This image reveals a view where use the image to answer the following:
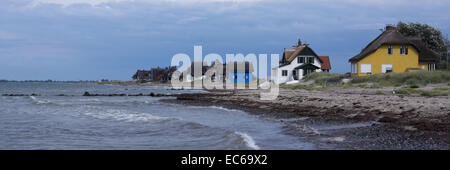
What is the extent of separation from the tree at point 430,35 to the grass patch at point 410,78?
30061 millimetres

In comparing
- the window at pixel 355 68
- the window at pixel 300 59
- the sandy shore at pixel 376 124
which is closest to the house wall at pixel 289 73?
the window at pixel 300 59

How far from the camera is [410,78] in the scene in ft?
114

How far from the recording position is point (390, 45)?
51.8 m

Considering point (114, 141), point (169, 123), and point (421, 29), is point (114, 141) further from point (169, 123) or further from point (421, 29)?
point (421, 29)

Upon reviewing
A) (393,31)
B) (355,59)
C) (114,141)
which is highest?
(393,31)

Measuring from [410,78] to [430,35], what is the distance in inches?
1432

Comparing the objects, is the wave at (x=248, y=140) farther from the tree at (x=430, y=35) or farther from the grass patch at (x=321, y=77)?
the tree at (x=430, y=35)

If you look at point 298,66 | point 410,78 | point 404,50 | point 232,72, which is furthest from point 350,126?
point 232,72

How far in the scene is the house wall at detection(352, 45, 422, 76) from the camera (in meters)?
51.6

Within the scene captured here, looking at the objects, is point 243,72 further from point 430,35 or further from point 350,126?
point 350,126

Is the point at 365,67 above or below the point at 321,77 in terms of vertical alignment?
above
